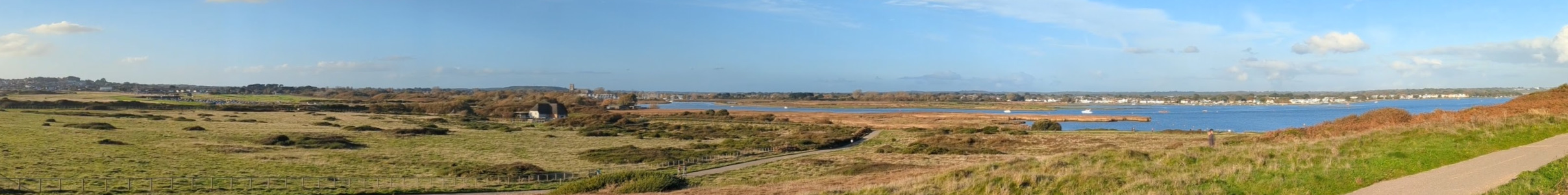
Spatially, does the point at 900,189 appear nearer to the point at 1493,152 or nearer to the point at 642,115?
the point at 1493,152

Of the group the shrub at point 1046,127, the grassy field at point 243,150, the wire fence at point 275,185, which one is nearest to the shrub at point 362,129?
the grassy field at point 243,150

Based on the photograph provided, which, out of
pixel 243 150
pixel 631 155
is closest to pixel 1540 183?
pixel 631 155

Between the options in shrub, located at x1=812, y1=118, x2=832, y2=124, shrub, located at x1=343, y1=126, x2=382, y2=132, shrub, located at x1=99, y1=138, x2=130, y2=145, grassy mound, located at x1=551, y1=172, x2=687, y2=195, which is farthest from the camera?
shrub, located at x1=812, y1=118, x2=832, y2=124

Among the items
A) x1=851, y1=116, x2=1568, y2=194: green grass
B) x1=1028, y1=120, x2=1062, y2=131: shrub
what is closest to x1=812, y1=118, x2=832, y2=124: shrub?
x1=1028, y1=120, x2=1062, y2=131: shrub

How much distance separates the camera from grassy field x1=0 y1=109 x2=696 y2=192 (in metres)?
27.9

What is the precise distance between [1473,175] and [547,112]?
272ft

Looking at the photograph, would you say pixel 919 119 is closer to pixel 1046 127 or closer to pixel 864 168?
pixel 1046 127

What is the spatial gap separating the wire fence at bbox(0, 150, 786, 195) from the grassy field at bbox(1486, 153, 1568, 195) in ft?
64.4

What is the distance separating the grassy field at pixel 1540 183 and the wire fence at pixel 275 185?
19641 mm

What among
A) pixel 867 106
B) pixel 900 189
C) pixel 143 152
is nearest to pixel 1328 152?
pixel 900 189

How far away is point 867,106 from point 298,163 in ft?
377

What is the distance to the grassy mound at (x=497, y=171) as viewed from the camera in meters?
27.4

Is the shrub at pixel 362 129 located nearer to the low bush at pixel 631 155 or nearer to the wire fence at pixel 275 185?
the low bush at pixel 631 155

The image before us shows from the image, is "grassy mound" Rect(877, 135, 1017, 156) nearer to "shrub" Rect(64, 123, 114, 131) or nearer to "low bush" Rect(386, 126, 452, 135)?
"low bush" Rect(386, 126, 452, 135)
